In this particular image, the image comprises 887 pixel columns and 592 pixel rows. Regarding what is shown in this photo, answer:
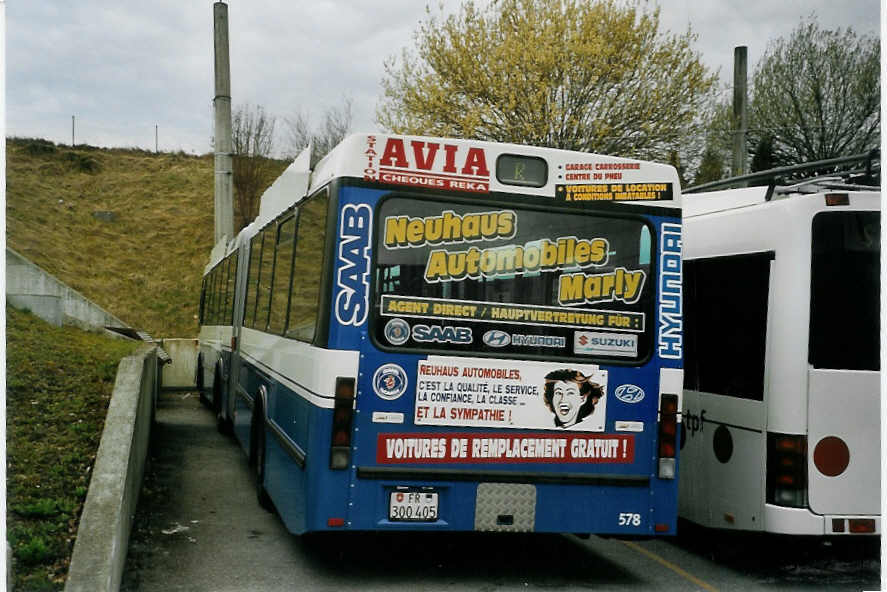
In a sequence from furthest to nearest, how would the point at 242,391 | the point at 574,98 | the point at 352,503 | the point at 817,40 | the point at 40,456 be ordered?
1. the point at 574,98
2. the point at 817,40
3. the point at 242,391
4. the point at 40,456
5. the point at 352,503

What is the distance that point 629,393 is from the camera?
6.51m

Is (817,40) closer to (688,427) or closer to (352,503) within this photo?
(688,427)

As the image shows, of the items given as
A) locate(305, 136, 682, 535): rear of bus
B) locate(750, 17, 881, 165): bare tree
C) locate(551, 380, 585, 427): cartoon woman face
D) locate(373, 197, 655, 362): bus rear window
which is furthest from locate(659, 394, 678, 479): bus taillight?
locate(750, 17, 881, 165): bare tree

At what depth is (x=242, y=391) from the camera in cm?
1070

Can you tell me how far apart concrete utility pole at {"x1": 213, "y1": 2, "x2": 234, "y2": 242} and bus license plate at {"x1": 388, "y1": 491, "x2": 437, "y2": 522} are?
46.8 ft

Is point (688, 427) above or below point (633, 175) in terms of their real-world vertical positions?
below

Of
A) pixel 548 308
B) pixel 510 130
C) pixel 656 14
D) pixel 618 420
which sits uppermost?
pixel 656 14

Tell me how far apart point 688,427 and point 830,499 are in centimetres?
149

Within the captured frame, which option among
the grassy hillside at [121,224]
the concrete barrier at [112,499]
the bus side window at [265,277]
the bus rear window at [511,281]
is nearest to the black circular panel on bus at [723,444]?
the bus rear window at [511,281]

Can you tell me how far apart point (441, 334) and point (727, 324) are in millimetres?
2298

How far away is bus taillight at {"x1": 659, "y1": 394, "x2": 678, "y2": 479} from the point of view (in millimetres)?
6527

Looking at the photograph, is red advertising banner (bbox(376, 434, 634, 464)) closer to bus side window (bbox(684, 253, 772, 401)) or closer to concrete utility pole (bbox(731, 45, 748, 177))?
bus side window (bbox(684, 253, 772, 401))

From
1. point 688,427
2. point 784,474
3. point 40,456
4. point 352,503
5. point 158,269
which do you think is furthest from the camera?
point 158,269

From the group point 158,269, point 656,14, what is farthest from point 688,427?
point 158,269
